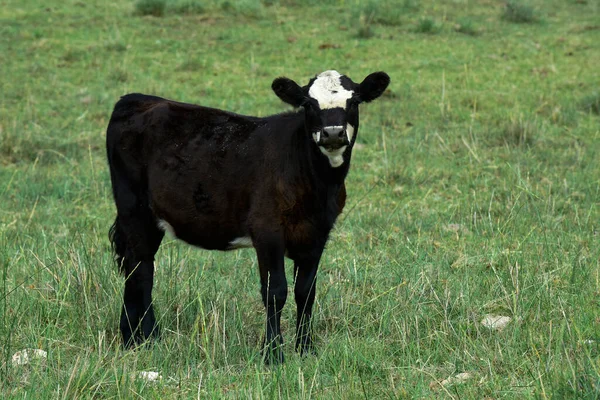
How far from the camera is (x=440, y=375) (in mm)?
4844

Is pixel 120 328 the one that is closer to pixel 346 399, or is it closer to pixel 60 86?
pixel 346 399

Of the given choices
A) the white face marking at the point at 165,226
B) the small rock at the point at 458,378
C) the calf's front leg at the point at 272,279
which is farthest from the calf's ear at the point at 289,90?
the small rock at the point at 458,378

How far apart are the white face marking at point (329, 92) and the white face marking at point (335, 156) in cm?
24

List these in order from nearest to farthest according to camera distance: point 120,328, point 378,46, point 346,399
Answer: point 346,399
point 120,328
point 378,46

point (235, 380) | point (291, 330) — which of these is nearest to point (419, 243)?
point (291, 330)

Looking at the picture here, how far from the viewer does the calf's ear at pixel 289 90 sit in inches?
216

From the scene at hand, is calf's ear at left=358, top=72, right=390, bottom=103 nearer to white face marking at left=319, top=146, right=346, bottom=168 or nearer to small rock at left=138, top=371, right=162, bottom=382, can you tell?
white face marking at left=319, top=146, right=346, bottom=168

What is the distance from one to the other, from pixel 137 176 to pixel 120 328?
962 mm

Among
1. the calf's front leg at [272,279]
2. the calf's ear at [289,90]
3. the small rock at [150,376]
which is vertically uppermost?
the calf's ear at [289,90]

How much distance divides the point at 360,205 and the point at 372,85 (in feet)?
11.0

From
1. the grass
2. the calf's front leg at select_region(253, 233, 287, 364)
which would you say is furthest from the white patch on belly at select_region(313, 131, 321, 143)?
the grass

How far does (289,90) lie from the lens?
5.51m

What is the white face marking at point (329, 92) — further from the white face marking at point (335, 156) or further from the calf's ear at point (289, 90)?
the white face marking at point (335, 156)

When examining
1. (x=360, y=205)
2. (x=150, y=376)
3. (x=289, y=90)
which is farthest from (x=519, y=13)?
(x=150, y=376)
